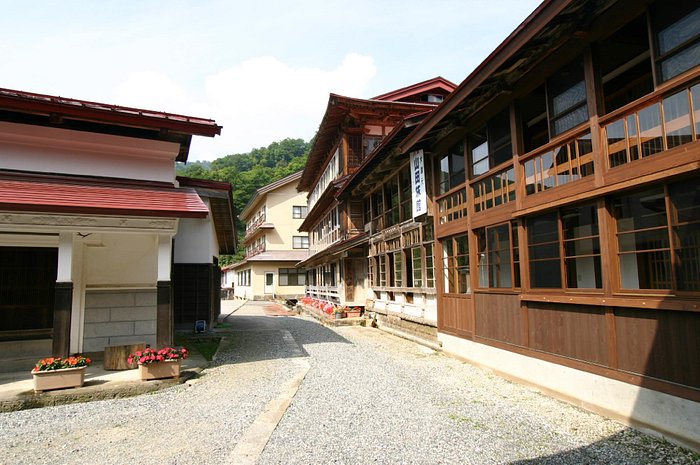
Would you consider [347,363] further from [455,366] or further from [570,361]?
[570,361]

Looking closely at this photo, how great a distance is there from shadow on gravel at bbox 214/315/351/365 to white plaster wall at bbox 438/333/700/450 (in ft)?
16.6

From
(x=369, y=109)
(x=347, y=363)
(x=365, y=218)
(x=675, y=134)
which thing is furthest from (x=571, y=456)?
(x=369, y=109)

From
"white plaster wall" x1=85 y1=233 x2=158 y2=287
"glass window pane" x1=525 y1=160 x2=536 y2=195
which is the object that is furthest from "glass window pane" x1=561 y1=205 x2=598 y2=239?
"white plaster wall" x1=85 y1=233 x2=158 y2=287

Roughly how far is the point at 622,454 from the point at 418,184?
26.4 feet

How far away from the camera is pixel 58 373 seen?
7.22 metres

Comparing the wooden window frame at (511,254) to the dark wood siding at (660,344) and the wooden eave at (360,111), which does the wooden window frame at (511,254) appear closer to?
the dark wood siding at (660,344)

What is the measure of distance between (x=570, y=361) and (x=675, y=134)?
11.3ft

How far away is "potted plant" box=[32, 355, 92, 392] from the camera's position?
708 centimetres

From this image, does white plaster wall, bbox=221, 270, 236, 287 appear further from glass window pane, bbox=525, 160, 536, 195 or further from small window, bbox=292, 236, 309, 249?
glass window pane, bbox=525, 160, 536, 195

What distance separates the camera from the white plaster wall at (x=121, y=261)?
1012 cm

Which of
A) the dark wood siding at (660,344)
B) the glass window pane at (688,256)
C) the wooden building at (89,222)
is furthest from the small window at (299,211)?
the glass window pane at (688,256)

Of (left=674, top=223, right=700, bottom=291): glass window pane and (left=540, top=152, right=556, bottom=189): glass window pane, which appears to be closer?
(left=674, top=223, right=700, bottom=291): glass window pane

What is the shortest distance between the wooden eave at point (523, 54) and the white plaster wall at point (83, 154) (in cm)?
630

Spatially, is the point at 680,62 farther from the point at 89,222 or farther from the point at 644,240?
the point at 89,222
